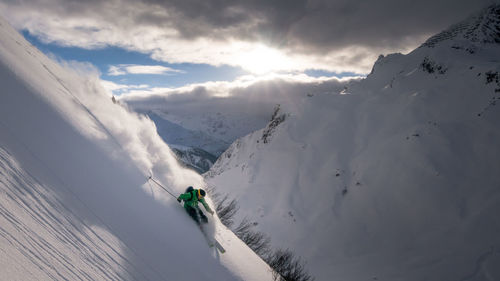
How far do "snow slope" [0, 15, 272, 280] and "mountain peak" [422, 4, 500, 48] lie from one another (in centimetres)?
4803

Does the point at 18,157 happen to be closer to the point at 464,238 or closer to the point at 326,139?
the point at 464,238

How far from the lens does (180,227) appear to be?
20.8ft

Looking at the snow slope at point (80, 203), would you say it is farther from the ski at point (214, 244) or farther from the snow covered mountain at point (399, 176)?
the snow covered mountain at point (399, 176)

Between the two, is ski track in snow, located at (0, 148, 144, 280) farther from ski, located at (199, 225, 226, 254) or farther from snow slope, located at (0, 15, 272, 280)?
ski, located at (199, 225, 226, 254)

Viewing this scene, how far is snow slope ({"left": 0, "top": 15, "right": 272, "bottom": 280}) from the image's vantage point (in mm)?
2738

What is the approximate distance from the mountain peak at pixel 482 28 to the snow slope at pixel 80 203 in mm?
48034

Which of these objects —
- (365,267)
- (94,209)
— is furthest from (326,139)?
(94,209)

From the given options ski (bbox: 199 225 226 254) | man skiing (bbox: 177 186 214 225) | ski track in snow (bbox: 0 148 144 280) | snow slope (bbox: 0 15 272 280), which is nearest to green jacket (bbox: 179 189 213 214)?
man skiing (bbox: 177 186 214 225)

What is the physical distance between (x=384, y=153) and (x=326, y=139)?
8.19m

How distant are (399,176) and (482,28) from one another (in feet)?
106

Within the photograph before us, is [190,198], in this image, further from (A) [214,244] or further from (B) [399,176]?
(B) [399,176]

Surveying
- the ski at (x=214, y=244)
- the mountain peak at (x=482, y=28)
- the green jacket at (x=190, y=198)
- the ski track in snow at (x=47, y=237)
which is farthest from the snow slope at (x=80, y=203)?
the mountain peak at (x=482, y=28)

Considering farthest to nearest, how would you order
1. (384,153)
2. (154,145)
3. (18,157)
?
(384,153) < (154,145) < (18,157)

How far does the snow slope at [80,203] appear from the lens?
274 centimetres
